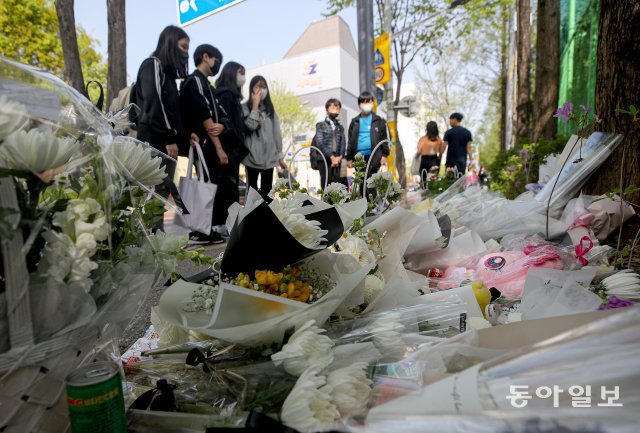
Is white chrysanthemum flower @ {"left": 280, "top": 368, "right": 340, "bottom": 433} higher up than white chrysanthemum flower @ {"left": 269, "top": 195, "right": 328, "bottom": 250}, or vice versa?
white chrysanthemum flower @ {"left": 269, "top": 195, "right": 328, "bottom": 250}

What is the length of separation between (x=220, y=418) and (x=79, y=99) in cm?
81

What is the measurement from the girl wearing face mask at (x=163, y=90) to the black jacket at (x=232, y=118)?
2.29ft

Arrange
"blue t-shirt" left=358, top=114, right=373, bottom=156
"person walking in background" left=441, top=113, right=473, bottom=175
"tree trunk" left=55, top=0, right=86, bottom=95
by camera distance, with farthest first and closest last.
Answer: "person walking in background" left=441, top=113, right=473, bottom=175
"blue t-shirt" left=358, top=114, right=373, bottom=156
"tree trunk" left=55, top=0, right=86, bottom=95

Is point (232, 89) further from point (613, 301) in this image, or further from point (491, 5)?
point (491, 5)

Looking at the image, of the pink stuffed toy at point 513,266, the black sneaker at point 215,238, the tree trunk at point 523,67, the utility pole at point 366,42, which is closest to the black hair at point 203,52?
the black sneaker at point 215,238

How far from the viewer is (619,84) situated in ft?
8.50

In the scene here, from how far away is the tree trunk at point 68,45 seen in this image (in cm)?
586

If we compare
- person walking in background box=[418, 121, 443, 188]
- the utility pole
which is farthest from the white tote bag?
person walking in background box=[418, 121, 443, 188]

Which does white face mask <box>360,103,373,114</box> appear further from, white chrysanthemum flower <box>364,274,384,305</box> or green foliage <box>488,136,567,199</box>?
white chrysanthemum flower <box>364,274,384,305</box>

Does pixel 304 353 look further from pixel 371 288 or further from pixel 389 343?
pixel 371 288

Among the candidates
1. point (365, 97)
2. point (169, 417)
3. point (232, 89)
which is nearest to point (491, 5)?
point (365, 97)

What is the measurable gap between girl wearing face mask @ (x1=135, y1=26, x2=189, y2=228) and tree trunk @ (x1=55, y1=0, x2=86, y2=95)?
245cm

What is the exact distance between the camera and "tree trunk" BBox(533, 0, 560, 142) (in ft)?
21.4

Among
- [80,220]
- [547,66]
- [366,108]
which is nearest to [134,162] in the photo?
[80,220]
